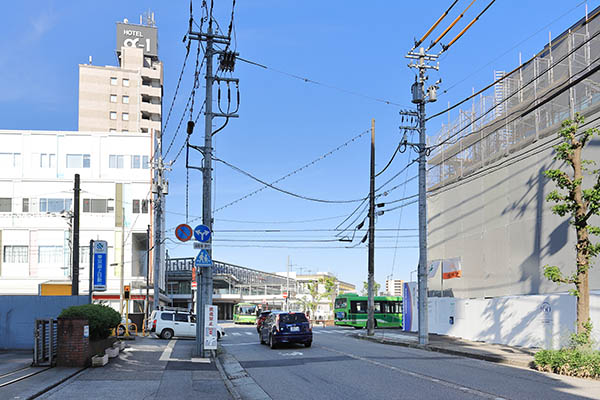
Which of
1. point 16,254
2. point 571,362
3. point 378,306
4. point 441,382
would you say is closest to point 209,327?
point 441,382

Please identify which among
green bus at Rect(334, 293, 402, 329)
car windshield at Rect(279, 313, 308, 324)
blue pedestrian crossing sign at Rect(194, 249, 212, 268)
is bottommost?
green bus at Rect(334, 293, 402, 329)

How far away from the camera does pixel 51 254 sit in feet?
187

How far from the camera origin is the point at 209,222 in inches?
850

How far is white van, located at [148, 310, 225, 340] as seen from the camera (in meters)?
33.2

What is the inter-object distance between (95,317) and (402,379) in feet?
29.8

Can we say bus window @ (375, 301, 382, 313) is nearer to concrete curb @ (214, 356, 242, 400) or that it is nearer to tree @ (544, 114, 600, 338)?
concrete curb @ (214, 356, 242, 400)

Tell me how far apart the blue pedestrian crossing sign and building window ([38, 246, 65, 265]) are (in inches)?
1614

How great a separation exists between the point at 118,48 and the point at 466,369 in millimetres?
82885

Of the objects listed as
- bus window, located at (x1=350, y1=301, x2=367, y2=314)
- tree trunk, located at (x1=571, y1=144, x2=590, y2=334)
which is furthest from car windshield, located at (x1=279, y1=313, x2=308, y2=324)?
bus window, located at (x1=350, y1=301, x2=367, y2=314)

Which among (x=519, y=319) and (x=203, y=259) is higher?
(x=203, y=259)

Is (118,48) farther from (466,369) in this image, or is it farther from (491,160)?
(466,369)

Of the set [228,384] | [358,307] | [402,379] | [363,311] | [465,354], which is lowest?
[363,311]

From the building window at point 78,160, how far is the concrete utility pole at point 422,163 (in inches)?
1608

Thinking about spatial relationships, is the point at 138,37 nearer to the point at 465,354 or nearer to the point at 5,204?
the point at 5,204
